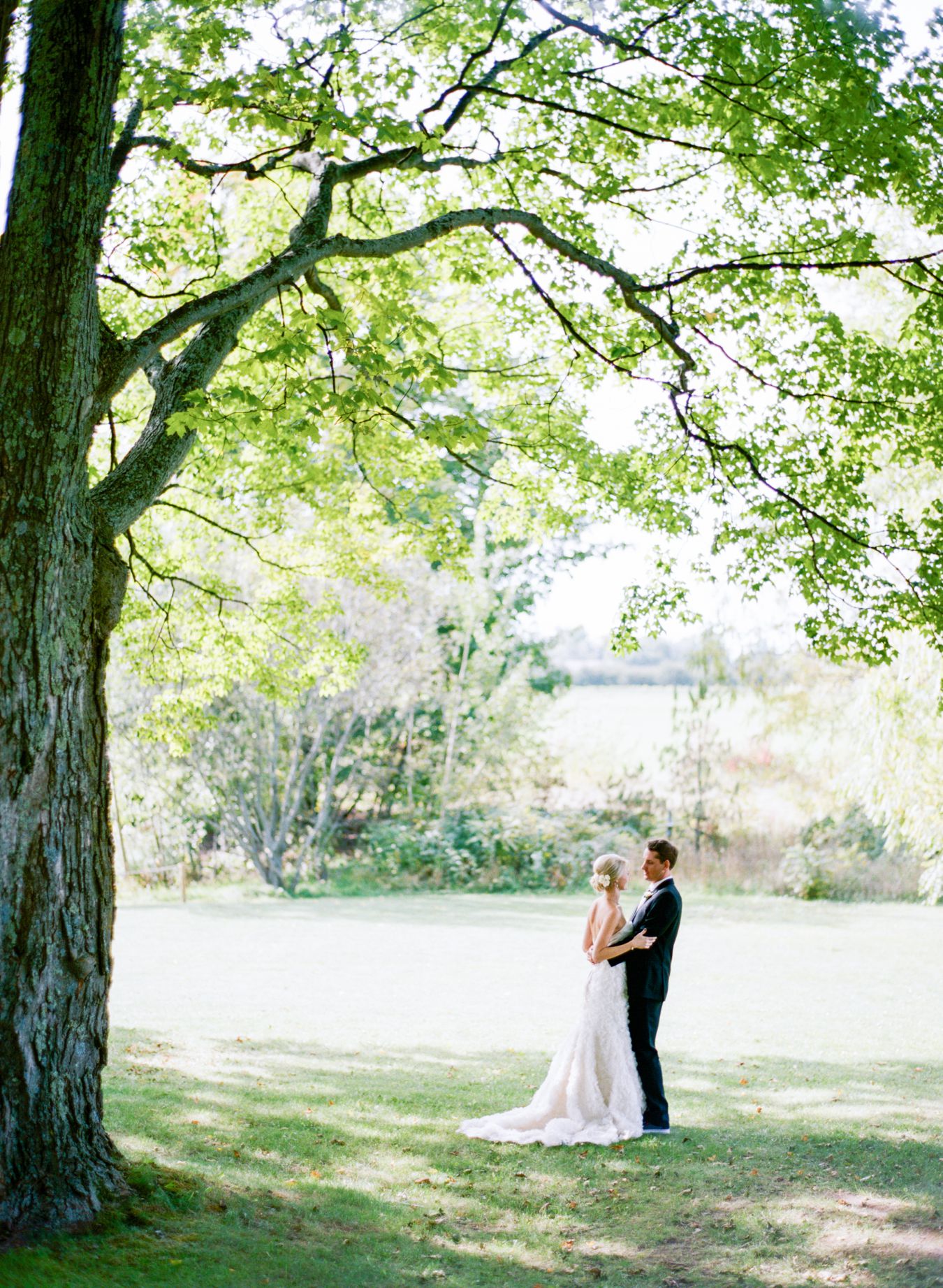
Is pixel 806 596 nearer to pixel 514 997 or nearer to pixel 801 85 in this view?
pixel 801 85

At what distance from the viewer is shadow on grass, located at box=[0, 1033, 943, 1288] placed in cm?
511

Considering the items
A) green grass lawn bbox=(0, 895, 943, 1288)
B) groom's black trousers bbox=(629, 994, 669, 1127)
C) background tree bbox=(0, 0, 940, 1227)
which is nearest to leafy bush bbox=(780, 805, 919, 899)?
green grass lawn bbox=(0, 895, 943, 1288)

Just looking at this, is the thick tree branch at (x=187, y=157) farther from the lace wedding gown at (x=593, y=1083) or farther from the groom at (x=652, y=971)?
the lace wedding gown at (x=593, y=1083)

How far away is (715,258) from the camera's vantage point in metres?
8.73

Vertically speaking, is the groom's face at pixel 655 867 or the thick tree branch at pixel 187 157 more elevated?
the thick tree branch at pixel 187 157

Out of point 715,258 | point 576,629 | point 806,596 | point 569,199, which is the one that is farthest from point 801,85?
point 576,629

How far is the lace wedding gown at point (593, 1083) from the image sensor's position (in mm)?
7445

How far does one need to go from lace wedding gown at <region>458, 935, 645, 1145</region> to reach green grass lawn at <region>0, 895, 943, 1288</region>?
30 centimetres

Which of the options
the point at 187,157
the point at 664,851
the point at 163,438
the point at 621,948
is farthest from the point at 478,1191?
the point at 187,157

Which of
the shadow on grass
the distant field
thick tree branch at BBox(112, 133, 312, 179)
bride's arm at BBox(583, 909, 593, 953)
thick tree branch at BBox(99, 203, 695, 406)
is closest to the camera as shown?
the shadow on grass

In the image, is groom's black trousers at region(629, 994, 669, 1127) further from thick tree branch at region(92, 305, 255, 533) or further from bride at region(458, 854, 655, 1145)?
thick tree branch at region(92, 305, 255, 533)

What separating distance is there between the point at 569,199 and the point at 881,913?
51.1 ft

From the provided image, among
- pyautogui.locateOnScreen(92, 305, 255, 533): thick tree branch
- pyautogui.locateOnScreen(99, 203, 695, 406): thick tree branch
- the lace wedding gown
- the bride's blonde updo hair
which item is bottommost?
the lace wedding gown

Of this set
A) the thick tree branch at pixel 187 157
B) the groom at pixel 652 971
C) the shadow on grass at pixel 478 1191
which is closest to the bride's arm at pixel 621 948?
the groom at pixel 652 971
